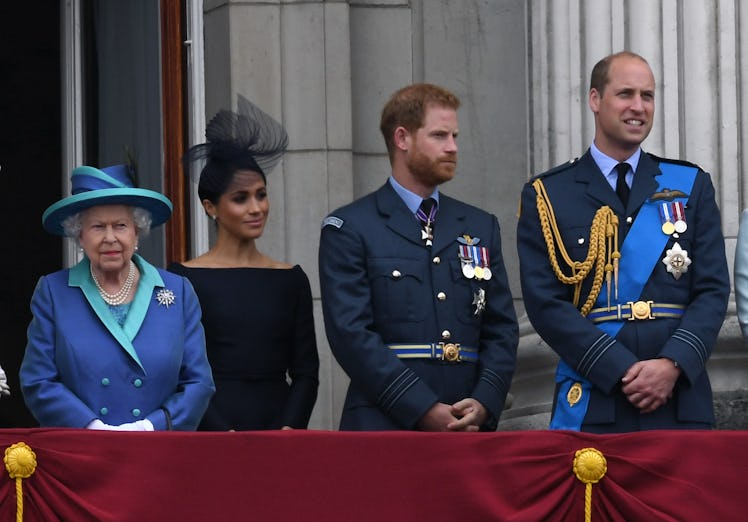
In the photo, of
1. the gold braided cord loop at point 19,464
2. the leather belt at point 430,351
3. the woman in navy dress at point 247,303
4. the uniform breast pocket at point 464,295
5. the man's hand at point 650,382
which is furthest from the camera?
the woman in navy dress at point 247,303

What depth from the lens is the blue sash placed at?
668cm

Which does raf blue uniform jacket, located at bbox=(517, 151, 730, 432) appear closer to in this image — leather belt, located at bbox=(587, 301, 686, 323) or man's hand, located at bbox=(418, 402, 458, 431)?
leather belt, located at bbox=(587, 301, 686, 323)

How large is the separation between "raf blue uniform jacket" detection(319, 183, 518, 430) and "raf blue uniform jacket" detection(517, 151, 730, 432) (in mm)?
244

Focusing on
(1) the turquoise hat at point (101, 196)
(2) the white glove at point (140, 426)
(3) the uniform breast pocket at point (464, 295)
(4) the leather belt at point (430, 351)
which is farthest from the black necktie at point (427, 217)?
(2) the white glove at point (140, 426)

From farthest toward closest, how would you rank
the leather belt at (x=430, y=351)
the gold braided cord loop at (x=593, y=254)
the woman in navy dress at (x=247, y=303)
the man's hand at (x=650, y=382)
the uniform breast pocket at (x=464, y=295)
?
the woman in navy dress at (x=247, y=303)
the uniform breast pocket at (x=464, y=295)
the leather belt at (x=430, y=351)
the gold braided cord loop at (x=593, y=254)
the man's hand at (x=650, y=382)

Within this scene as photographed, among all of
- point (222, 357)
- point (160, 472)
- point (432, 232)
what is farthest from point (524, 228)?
point (160, 472)

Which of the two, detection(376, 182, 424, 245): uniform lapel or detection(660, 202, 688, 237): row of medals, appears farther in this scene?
detection(376, 182, 424, 245): uniform lapel

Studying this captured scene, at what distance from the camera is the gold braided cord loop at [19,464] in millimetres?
5816

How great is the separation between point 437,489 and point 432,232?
1.39 m

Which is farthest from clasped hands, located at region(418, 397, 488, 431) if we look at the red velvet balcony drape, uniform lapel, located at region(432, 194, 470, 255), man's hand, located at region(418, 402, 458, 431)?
the red velvet balcony drape

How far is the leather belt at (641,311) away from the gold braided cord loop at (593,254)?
0.06 metres

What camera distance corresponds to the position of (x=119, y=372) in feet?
21.4

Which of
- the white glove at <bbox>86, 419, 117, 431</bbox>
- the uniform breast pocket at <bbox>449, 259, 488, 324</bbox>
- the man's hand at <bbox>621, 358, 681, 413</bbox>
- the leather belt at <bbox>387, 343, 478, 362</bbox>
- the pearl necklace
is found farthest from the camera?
the uniform breast pocket at <bbox>449, 259, 488, 324</bbox>

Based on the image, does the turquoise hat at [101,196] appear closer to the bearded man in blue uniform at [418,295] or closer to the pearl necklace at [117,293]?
the pearl necklace at [117,293]
